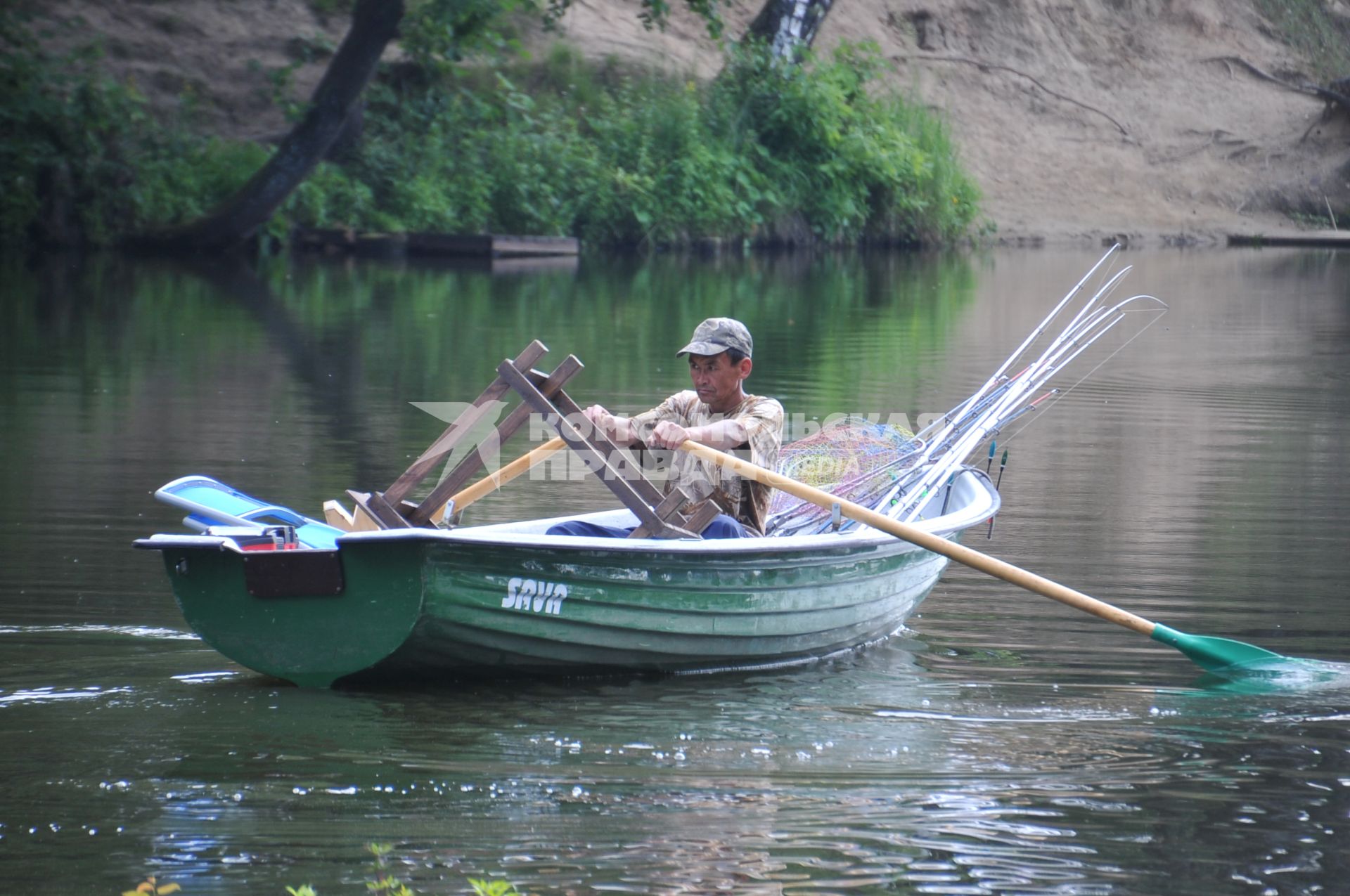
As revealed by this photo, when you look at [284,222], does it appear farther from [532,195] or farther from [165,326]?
[165,326]

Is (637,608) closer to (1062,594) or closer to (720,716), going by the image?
(720,716)

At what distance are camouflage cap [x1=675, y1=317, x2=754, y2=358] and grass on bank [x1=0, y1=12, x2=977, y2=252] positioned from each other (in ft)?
66.9

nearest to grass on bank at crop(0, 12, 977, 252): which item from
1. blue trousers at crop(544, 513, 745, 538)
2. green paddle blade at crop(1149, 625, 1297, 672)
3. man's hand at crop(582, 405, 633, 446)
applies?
blue trousers at crop(544, 513, 745, 538)

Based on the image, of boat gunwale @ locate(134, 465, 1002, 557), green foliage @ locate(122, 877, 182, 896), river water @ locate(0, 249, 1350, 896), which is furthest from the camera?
boat gunwale @ locate(134, 465, 1002, 557)

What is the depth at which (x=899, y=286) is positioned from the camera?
24703mm

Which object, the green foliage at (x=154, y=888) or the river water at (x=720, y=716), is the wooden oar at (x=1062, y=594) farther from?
the green foliage at (x=154, y=888)

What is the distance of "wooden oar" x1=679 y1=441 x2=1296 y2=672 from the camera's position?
6160 mm

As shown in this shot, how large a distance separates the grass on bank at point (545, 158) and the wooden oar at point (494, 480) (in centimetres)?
1994

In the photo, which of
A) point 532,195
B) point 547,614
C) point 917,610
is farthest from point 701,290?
point 547,614

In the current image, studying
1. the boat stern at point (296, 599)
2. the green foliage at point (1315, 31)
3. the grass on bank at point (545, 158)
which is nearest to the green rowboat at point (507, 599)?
the boat stern at point (296, 599)

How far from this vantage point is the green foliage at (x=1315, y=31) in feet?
142

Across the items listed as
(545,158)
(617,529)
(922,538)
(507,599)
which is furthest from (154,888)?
(545,158)

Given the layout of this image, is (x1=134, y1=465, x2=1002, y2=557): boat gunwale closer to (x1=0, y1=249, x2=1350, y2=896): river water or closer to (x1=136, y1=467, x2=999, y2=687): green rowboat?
(x1=136, y1=467, x2=999, y2=687): green rowboat

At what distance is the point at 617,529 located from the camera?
6.54m
